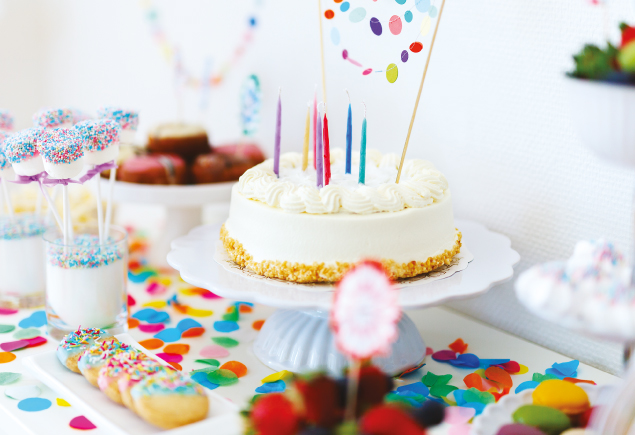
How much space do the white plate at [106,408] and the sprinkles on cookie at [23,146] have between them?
0.33 metres

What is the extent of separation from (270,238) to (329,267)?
0.37 feet

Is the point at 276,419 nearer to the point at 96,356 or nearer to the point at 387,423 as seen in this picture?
the point at 387,423

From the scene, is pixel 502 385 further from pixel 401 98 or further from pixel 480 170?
pixel 401 98

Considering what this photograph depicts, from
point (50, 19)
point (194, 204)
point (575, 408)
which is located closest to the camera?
point (575, 408)

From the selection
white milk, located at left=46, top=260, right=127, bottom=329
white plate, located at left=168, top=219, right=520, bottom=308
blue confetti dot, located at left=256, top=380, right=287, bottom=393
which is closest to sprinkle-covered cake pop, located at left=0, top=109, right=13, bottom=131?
white milk, located at left=46, top=260, right=127, bottom=329

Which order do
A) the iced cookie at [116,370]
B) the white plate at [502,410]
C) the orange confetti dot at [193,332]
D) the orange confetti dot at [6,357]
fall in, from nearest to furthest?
1. the white plate at [502,410]
2. the iced cookie at [116,370]
3. the orange confetti dot at [6,357]
4. the orange confetti dot at [193,332]

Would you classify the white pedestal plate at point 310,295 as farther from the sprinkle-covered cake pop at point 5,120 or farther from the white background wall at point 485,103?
the sprinkle-covered cake pop at point 5,120

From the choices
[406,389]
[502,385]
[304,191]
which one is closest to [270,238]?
[304,191]

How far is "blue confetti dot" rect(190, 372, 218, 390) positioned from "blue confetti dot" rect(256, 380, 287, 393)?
0.08 meters

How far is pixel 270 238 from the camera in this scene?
108 centimetres

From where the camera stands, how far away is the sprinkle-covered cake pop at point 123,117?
1.25 metres

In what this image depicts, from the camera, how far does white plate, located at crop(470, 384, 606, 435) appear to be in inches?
31.9

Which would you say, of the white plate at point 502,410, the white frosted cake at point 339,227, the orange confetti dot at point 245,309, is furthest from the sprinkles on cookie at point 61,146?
the white plate at point 502,410

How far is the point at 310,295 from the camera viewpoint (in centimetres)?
100
